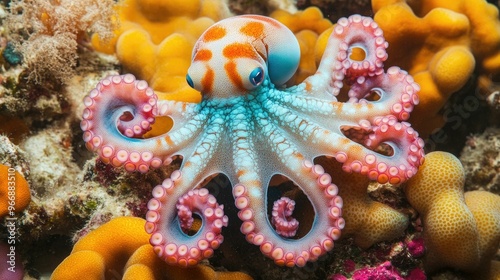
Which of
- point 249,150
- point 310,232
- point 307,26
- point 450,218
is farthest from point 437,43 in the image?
point 310,232

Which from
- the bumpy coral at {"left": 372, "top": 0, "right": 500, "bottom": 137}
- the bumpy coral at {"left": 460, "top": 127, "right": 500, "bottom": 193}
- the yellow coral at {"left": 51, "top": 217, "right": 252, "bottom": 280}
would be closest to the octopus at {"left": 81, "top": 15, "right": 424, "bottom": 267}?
the yellow coral at {"left": 51, "top": 217, "right": 252, "bottom": 280}

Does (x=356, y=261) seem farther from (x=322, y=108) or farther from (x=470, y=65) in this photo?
(x=470, y=65)

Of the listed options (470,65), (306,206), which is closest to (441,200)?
(306,206)

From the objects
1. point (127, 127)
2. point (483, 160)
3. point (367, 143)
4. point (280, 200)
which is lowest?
point (483, 160)

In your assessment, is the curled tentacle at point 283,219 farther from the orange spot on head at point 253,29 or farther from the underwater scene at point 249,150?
the orange spot on head at point 253,29

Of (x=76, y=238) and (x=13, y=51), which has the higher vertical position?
(x=13, y=51)

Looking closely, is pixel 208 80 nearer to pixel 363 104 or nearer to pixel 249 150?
pixel 249 150

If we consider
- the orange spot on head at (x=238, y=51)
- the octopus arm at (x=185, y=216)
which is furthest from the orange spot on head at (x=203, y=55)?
the octopus arm at (x=185, y=216)
